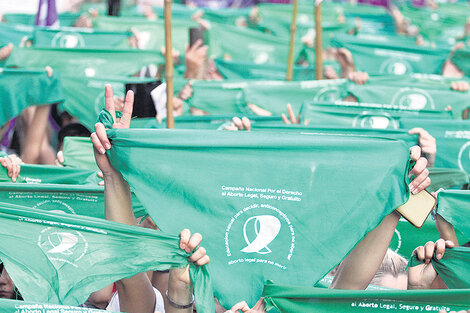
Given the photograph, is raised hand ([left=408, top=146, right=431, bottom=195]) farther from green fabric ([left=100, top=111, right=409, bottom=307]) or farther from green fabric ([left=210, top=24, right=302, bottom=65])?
green fabric ([left=210, top=24, right=302, bottom=65])

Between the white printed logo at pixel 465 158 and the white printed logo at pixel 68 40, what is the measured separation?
4352 millimetres

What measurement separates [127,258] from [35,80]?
9.75 ft

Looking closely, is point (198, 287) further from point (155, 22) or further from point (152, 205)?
point (155, 22)

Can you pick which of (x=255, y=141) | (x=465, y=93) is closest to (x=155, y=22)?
(x=465, y=93)

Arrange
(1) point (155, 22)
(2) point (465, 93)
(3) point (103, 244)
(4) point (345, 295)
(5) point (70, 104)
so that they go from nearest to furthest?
(4) point (345, 295), (3) point (103, 244), (2) point (465, 93), (5) point (70, 104), (1) point (155, 22)

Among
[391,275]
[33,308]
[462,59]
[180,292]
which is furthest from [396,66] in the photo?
[33,308]

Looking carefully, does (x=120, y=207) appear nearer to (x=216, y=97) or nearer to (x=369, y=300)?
(x=369, y=300)

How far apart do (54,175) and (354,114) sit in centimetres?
207

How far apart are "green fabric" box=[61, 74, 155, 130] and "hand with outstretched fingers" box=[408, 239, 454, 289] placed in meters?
3.57

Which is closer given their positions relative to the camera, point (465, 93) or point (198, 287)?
point (198, 287)

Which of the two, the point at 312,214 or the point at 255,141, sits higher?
the point at 255,141

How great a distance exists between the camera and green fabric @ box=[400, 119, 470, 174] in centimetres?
406

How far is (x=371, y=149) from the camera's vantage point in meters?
2.59

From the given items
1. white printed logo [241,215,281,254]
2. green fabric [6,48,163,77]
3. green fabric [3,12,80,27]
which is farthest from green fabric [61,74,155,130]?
green fabric [3,12,80,27]
